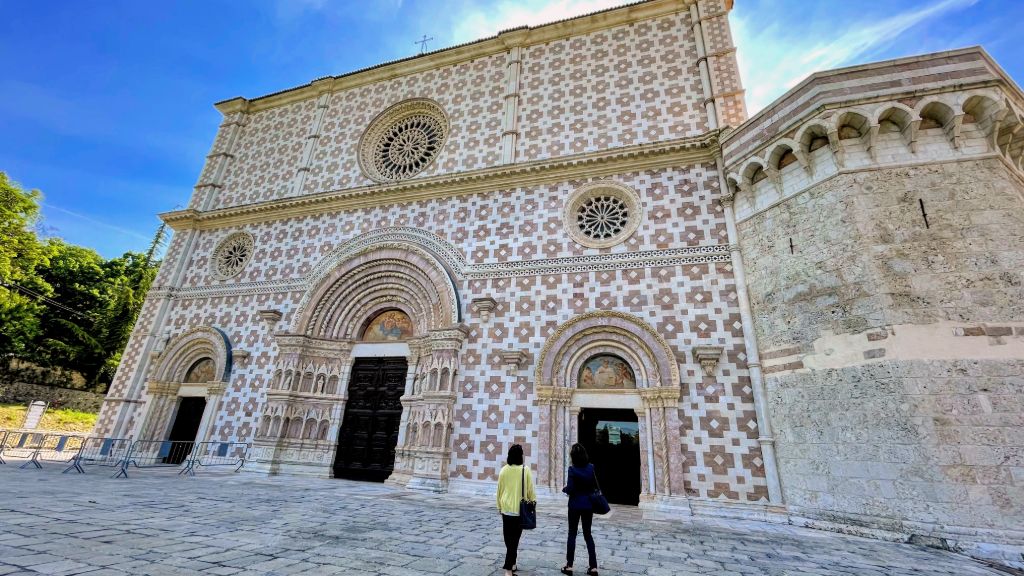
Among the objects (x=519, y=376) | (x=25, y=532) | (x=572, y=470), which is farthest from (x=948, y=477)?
(x=25, y=532)

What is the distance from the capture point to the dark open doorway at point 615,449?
9.51 m

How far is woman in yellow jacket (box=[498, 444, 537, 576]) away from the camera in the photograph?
395 cm

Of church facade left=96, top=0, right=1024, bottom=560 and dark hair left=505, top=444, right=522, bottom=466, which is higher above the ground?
church facade left=96, top=0, right=1024, bottom=560

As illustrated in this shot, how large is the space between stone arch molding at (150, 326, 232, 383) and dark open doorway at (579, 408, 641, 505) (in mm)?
11412

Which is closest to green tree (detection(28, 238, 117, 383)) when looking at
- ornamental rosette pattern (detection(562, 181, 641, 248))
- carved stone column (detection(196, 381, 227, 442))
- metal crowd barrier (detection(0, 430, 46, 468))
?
metal crowd barrier (detection(0, 430, 46, 468))

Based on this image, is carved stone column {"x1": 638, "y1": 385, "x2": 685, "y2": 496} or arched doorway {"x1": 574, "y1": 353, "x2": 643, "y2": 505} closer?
carved stone column {"x1": 638, "y1": 385, "x2": 685, "y2": 496}

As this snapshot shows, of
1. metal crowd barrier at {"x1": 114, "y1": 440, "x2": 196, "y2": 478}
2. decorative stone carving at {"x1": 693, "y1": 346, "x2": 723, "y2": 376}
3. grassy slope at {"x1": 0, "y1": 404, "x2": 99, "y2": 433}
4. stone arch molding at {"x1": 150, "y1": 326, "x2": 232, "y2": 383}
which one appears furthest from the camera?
grassy slope at {"x1": 0, "y1": 404, "x2": 99, "y2": 433}

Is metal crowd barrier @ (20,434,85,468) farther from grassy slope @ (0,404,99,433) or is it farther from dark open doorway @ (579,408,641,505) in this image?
dark open doorway @ (579,408,641,505)

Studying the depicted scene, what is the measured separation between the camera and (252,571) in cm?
358

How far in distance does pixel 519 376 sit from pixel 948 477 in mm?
7379

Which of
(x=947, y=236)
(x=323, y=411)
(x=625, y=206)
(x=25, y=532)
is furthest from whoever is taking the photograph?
(x=323, y=411)

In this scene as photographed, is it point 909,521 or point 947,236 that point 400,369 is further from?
point 947,236

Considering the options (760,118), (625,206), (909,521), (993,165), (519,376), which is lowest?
(909,521)

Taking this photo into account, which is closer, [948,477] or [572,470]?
[572,470]
